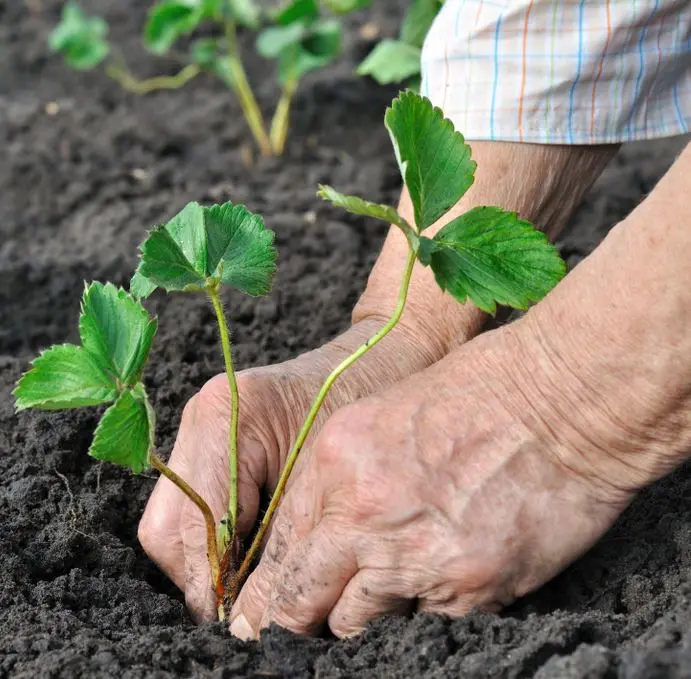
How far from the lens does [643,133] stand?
5.85 feet

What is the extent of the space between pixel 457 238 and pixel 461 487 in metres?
0.31

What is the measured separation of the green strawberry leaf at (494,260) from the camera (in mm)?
1275

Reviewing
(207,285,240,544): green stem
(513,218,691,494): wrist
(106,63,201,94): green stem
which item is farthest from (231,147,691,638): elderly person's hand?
(106,63,201,94): green stem

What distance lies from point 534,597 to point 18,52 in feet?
11.8

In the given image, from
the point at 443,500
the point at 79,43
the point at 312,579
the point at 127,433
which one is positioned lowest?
the point at 312,579

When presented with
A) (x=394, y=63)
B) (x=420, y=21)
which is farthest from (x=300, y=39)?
(x=394, y=63)

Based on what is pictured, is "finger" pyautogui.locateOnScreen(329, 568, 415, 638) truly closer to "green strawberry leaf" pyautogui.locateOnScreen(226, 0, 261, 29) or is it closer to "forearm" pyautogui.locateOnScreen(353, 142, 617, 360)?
"forearm" pyautogui.locateOnScreen(353, 142, 617, 360)

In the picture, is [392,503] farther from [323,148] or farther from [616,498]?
[323,148]

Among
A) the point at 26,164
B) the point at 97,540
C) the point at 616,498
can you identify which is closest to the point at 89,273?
the point at 26,164

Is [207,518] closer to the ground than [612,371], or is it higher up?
closer to the ground

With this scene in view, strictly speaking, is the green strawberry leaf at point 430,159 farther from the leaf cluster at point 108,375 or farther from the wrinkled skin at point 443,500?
the leaf cluster at point 108,375

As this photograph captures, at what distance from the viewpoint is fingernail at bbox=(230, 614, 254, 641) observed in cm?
140

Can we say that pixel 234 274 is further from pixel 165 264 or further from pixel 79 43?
pixel 79 43

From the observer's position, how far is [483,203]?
1727 mm
